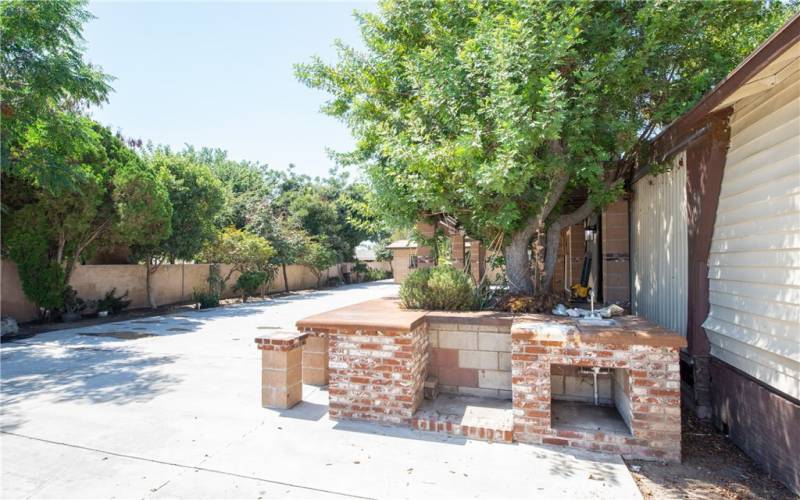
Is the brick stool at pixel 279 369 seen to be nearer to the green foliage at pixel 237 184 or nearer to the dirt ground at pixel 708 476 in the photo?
the dirt ground at pixel 708 476

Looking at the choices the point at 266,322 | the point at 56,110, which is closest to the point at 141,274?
the point at 266,322

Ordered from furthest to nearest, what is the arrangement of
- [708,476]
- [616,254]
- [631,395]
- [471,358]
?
[616,254], [471,358], [631,395], [708,476]

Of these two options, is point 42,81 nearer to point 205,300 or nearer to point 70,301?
point 70,301

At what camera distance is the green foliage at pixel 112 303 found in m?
12.5

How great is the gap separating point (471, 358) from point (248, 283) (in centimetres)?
1530

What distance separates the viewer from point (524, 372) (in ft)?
12.0

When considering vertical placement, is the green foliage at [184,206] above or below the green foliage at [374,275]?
Result: above

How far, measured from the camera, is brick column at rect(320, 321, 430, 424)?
13.1 ft

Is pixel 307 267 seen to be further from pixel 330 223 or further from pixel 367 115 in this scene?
pixel 367 115

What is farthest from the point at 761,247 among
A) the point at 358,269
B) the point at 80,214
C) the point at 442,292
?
the point at 358,269

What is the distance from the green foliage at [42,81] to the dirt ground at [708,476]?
414 inches

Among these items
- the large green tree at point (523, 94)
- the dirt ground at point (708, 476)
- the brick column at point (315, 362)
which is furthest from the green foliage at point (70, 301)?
the dirt ground at point (708, 476)

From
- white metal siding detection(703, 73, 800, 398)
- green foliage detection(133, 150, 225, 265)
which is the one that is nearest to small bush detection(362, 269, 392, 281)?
green foliage detection(133, 150, 225, 265)

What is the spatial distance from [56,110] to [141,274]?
7249mm
